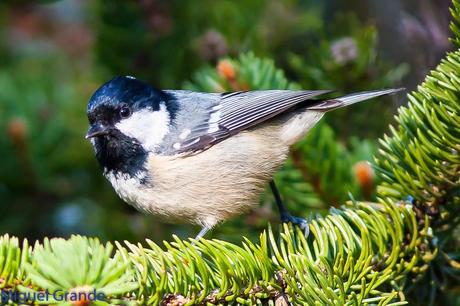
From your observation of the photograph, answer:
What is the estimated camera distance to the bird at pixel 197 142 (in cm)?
214

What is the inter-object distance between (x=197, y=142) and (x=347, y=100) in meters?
0.55

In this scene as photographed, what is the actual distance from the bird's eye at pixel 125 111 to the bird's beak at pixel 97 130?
0.08 m

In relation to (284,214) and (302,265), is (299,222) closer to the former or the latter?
(284,214)

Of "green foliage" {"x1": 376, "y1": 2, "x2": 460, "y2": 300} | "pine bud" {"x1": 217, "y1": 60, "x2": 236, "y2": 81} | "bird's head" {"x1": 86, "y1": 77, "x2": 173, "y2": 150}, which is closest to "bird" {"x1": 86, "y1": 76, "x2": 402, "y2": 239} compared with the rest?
"bird's head" {"x1": 86, "y1": 77, "x2": 173, "y2": 150}

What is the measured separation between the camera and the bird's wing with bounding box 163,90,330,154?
7.38 ft

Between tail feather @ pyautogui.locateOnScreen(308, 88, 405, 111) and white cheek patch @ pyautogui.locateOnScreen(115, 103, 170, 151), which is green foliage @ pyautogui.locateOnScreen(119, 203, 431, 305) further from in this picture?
white cheek patch @ pyautogui.locateOnScreen(115, 103, 170, 151)

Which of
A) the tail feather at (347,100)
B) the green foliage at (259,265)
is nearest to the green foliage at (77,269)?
the green foliage at (259,265)

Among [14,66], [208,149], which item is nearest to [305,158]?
[208,149]

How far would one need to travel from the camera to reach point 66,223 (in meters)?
2.98

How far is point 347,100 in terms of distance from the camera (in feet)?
7.34

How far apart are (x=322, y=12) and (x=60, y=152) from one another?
170 cm

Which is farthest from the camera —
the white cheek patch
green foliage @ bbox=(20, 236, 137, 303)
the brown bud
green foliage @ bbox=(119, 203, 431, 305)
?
the white cheek patch

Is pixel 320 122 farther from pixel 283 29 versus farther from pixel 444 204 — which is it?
pixel 283 29

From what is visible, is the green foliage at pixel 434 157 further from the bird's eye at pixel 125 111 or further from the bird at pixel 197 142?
the bird's eye at pixel 125 111
